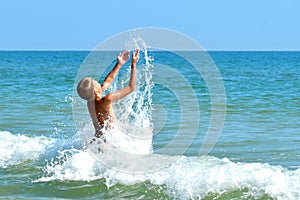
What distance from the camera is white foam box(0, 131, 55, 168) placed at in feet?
31.8

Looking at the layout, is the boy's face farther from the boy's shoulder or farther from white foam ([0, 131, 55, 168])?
white foam ([0, 131, 55, 168])

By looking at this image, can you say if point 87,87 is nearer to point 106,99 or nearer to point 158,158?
point 106,99

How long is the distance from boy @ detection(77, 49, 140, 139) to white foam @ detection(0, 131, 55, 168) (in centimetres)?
190

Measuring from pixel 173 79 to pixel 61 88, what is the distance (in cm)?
513

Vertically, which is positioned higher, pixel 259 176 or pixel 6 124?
pixel 259 176

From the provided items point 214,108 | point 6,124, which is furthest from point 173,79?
point 6,124

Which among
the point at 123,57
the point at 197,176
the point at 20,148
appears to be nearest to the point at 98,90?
the point at 123,57

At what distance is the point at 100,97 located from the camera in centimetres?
788

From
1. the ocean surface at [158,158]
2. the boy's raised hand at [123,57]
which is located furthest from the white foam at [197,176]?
the boy's raised hand at [123,57]

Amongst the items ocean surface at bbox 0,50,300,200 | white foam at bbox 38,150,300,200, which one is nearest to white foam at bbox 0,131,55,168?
ocean surface at bbox 0,50,300,200

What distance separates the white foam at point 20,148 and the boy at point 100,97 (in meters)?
1.90

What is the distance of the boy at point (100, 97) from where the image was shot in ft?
24.4
